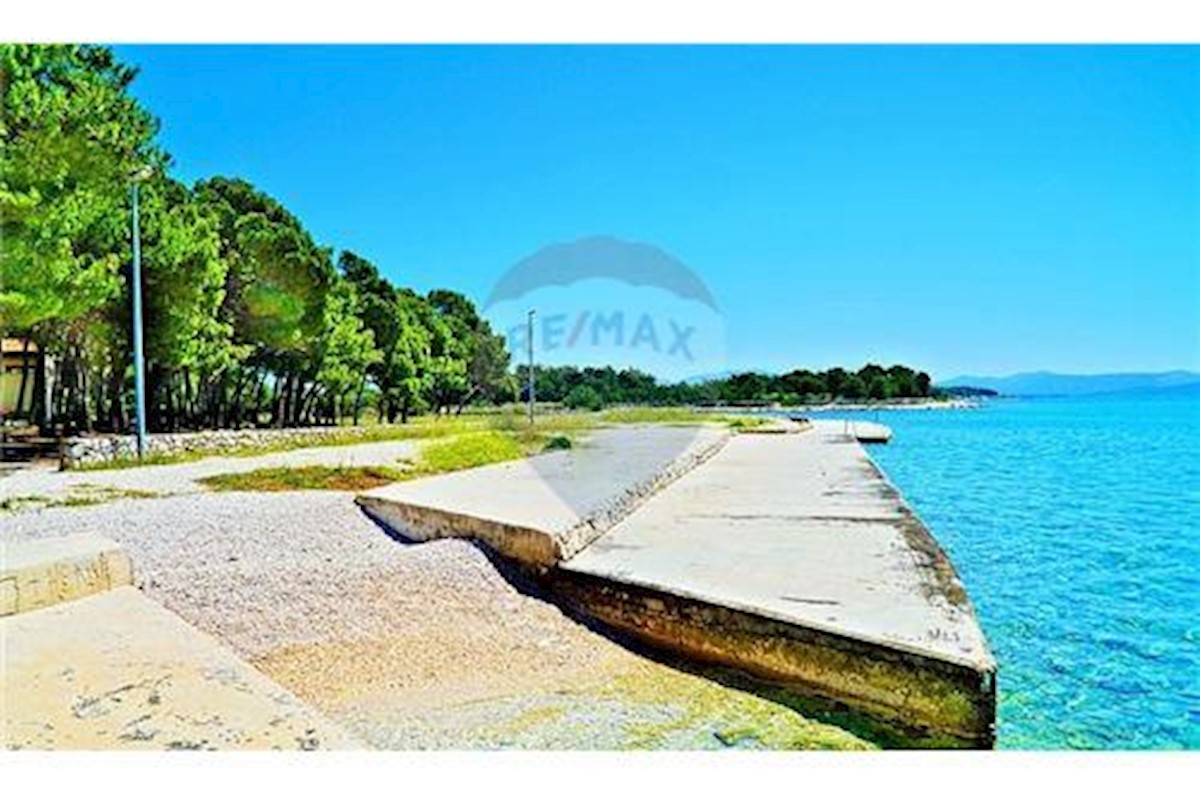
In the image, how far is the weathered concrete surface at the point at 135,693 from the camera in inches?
97.3

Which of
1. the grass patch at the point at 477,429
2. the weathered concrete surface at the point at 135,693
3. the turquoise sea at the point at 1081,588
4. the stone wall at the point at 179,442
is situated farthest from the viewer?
the grass patch at the point at 477,429

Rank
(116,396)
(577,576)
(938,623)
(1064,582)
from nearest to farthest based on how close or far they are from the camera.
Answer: (938,623), (577,576), (1064,582), (116,396)

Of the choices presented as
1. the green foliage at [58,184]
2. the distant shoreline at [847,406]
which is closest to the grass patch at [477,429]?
the green foliage at [58,184]

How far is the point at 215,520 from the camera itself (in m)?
6.50

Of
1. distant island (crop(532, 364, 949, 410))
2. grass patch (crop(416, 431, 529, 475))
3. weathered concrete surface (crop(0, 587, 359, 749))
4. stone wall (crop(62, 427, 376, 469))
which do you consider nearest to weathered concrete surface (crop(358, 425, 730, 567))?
grass patch (crop(416, 431, 529, 475))

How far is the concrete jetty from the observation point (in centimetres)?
378

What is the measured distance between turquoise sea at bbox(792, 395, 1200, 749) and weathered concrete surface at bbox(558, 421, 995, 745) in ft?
1.82

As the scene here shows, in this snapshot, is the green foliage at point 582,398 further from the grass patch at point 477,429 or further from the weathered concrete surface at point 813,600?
the weathered concrete surface at point 813,600

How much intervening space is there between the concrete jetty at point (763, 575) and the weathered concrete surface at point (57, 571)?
2490 mm
